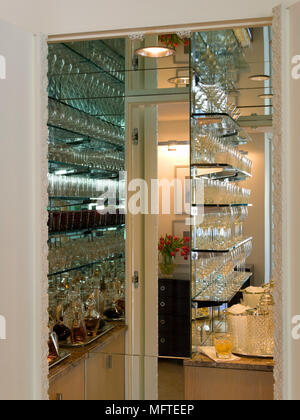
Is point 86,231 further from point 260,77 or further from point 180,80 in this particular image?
point 260,77

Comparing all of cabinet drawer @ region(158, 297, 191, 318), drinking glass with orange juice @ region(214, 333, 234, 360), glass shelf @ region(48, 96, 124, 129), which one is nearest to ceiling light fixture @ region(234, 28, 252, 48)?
glass shelf @ region(48, 96, 124, 129)

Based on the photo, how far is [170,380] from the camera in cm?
289

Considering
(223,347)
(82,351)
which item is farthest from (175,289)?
(82,351)

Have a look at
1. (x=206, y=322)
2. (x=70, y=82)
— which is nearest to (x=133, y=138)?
(x=70, y=82)

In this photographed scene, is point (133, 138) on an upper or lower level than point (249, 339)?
upper

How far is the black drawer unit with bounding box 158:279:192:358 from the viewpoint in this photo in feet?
9.43

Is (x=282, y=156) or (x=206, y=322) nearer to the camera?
(x=282, y=156)

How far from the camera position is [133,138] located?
10.3 ft

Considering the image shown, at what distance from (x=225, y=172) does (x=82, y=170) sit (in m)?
0.82

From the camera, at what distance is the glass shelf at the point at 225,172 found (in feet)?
9.27

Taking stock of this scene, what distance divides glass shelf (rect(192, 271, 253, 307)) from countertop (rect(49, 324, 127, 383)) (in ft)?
1.77
